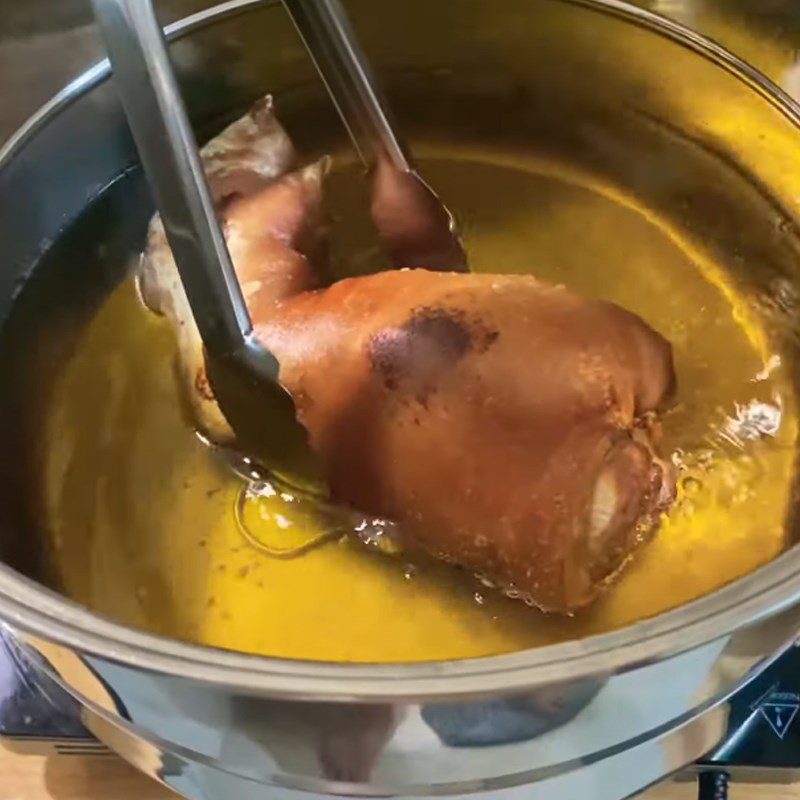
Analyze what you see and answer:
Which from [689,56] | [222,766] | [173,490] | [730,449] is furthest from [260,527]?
[689,56]

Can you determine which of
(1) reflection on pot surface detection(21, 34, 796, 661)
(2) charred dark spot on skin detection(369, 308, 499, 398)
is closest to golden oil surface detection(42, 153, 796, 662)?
(1) reflection on pot surface detection(21, 34, 796, 661)

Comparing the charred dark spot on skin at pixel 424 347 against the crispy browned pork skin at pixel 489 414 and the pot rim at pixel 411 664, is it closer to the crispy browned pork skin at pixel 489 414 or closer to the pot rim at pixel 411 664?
the crispy browned pork skin at pixel 489 414

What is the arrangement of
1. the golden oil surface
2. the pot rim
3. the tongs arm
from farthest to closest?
the golden oil surface → the tongs arm → the pot rim

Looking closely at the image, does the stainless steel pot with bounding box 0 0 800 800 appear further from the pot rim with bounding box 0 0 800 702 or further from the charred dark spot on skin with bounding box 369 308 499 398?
the charred dark spot on skin with bounding box 369 308 499 398

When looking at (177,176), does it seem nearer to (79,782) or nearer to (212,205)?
(212,205)

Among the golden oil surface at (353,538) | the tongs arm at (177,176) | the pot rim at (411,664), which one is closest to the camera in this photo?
the pot rim at (411,664)

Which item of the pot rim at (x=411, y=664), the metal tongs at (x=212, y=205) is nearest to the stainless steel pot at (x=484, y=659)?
the pot rim at (x=411, y=664)
